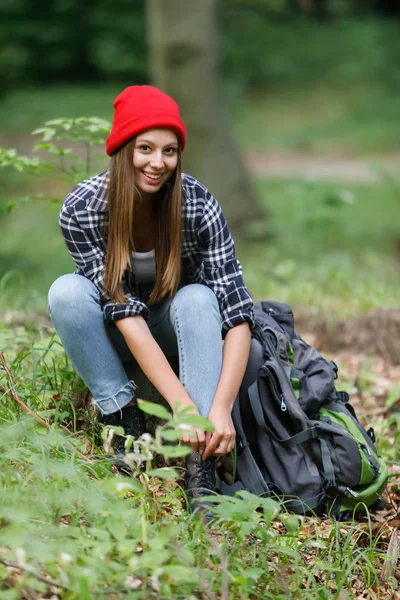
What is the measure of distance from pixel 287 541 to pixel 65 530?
0.73 metres

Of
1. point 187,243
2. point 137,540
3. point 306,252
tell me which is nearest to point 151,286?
point 187,243

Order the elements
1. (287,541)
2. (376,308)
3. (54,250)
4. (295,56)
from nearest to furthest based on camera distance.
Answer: (287,541)
(376,308)
(54,250)
(295,56)

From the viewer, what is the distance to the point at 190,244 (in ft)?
9.15

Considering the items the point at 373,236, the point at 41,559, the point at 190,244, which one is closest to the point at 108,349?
the point at 190,244

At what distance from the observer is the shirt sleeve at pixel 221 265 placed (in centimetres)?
271

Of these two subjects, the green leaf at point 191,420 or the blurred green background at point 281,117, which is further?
the blurred green background at point 281,117

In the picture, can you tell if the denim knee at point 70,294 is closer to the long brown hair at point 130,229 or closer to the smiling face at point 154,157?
the long brown hair at point 130,229

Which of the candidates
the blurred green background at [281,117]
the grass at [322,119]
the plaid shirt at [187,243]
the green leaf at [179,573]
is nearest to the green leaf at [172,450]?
the green leaf at [179,573]

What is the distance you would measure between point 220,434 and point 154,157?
0.89m

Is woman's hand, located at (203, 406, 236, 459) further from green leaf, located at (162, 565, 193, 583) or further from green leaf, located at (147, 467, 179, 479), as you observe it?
green leaf, located at (162, 565, 193, 583)

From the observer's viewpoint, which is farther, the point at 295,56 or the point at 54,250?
the point at 295,56

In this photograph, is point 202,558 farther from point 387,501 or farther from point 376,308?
point 376,308

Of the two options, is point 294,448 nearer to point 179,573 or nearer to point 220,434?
point 220,434

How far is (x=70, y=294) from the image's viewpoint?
2596mm
